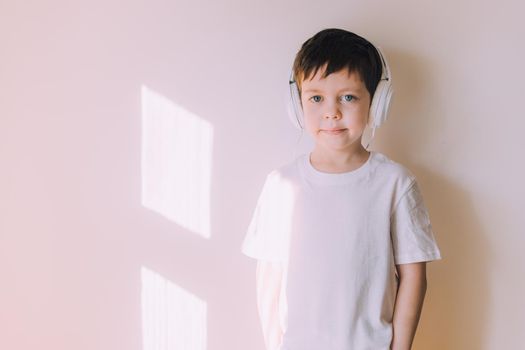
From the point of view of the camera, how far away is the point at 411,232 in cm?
113

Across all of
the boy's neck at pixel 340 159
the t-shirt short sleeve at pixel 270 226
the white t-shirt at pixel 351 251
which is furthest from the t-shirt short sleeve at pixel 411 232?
the t-shirt short sleeve at pixel 270 226

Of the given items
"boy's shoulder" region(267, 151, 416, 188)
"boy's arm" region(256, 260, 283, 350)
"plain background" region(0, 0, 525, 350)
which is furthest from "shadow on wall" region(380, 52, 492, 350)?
"boy's arm" region(256, 260, 283, 350)

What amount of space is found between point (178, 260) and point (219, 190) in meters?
0.21

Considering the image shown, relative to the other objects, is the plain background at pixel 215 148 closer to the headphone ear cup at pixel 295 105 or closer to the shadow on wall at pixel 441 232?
the shadow on wall at pixel 441 232

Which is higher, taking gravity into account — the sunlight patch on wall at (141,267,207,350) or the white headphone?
the white headphone

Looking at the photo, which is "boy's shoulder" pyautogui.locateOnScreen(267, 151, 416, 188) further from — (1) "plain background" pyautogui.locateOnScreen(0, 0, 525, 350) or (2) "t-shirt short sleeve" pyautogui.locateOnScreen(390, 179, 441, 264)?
(1) "plain background" pyautogui.locateOnScreen(0, 0, 525, 350)

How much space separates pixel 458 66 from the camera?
1247 millimetres

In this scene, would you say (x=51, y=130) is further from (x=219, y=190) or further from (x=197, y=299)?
(x=197, y=299)

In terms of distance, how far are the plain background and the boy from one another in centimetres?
17

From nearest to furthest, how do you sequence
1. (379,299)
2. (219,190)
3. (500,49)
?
1. (379,299)
2. (500,49)
3. (219,190)

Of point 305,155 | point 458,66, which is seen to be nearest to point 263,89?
point 305,155

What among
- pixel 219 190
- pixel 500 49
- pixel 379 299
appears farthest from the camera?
pixel 219 190

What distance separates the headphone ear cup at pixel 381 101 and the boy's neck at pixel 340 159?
83mm

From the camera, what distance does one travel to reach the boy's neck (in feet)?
3.83
